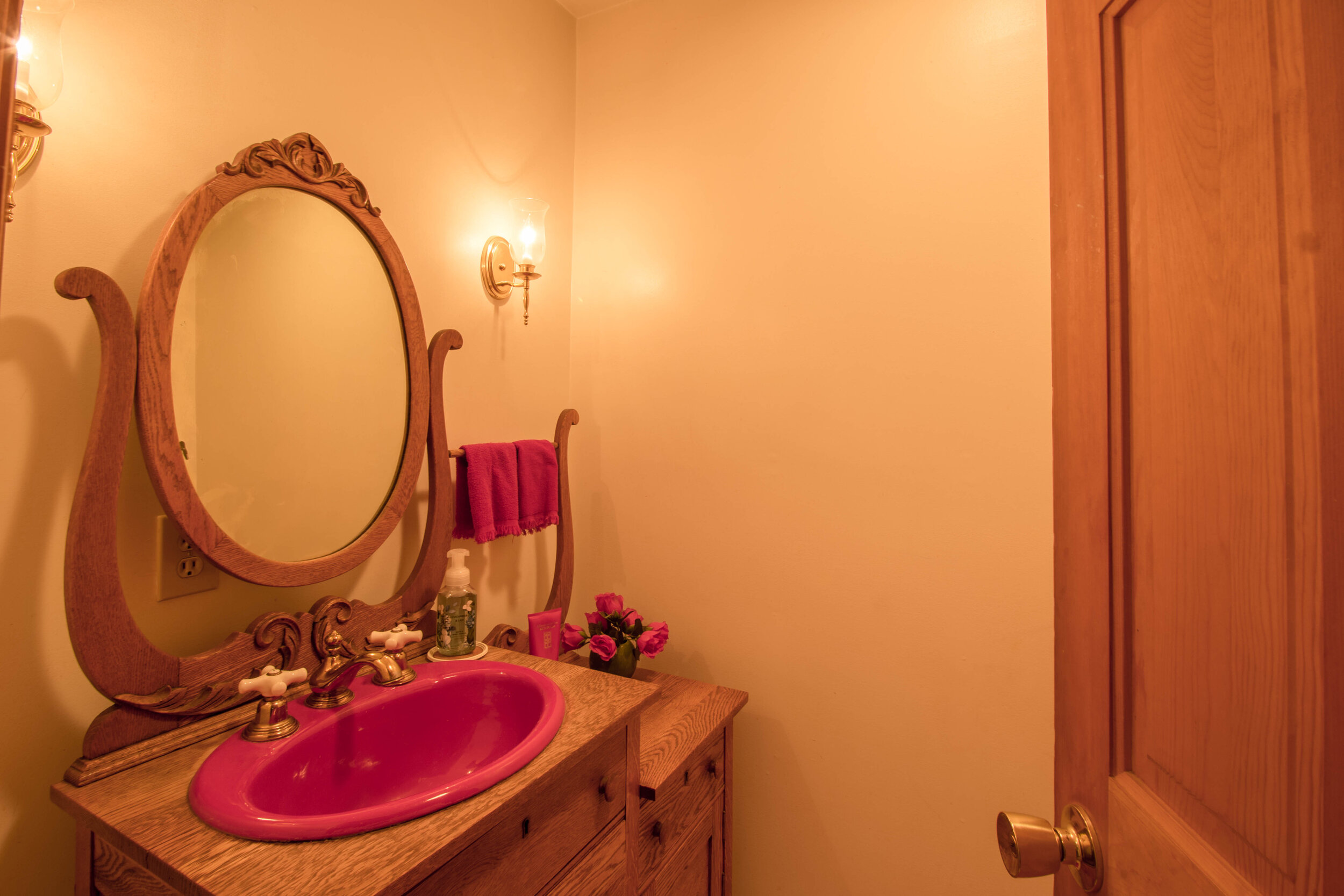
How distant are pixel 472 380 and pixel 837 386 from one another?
2.86 feet

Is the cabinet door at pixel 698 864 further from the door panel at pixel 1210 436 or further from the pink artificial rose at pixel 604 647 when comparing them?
the door panel at pixel 1210 436

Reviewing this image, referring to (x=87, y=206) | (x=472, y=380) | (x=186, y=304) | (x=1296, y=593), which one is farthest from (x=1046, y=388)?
(x=87, y=206)

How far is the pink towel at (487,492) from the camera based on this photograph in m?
1.34

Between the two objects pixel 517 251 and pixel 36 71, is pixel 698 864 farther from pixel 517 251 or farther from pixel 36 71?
pixel 36 71

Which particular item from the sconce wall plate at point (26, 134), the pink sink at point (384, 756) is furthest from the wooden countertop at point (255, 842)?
the sconce wall plate at point (26, 134)

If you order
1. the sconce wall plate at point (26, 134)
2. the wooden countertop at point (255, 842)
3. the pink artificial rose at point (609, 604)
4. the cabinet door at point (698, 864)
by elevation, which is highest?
the sconce wall plate at point (26, 134)

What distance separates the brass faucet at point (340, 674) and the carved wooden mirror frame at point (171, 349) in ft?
0.46

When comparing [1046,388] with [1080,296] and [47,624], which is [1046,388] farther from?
[47,624]

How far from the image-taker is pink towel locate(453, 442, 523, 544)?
4.39 ft

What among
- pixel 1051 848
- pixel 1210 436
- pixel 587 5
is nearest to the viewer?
pixel 1210 436

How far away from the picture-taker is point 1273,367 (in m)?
0.36

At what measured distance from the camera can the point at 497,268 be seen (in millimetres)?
1504

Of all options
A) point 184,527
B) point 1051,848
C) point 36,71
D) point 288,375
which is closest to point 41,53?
point 36,71

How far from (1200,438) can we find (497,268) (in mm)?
1403
